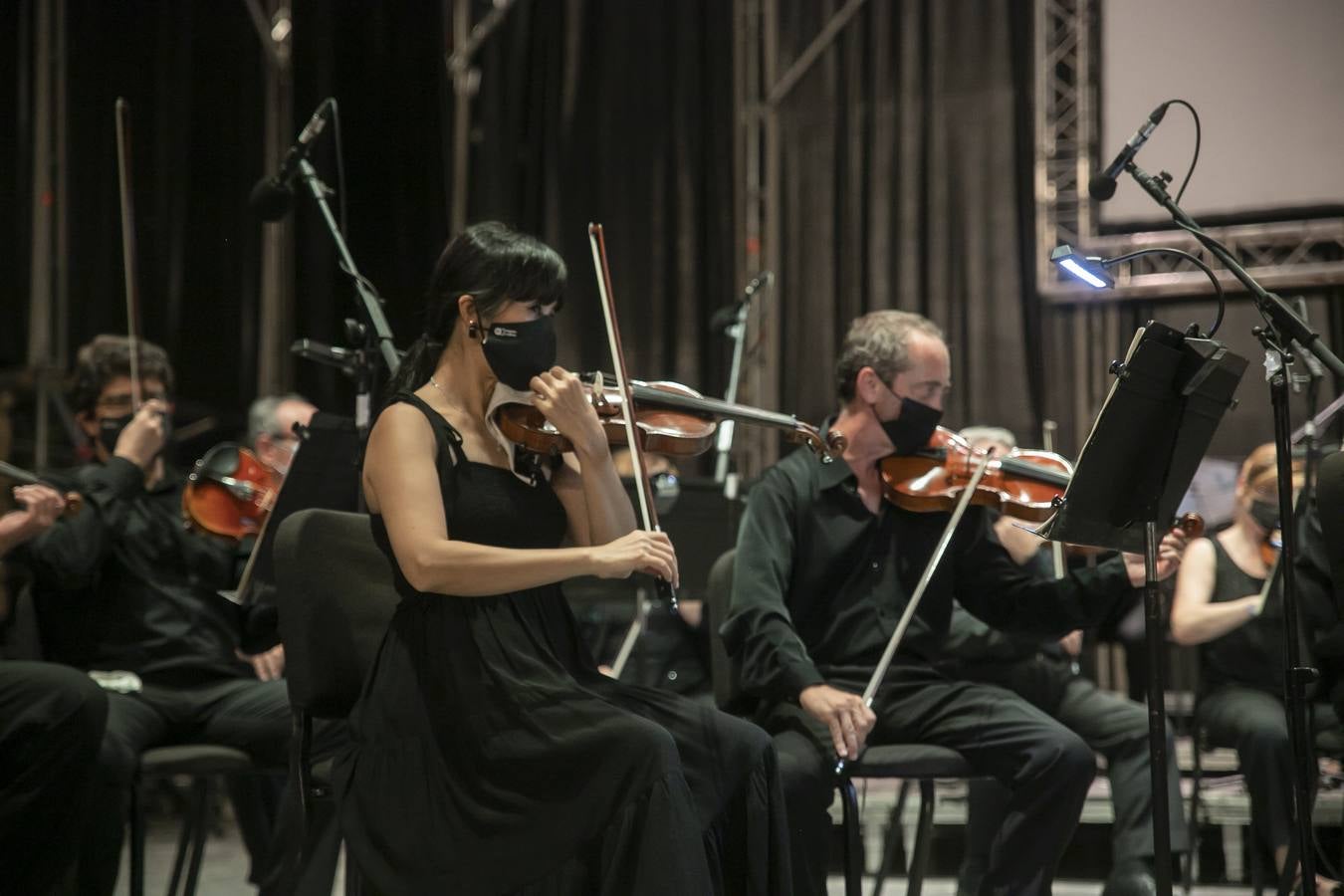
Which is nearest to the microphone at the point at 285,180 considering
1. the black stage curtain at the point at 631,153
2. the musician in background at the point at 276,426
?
the musician in background at the point at 276,426

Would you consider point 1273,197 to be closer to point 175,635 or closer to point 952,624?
point 952,624

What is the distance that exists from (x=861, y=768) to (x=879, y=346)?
900 mm

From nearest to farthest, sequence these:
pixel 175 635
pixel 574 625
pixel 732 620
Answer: pixel 574 625
pixel 732 620
pixel 175 635

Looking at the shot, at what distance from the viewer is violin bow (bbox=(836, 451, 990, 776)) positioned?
2730 mm

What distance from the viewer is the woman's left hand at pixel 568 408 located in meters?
2.35

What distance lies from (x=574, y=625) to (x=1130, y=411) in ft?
3.27

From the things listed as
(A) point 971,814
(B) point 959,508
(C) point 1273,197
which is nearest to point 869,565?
(B) point 959,508

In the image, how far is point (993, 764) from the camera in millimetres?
2826

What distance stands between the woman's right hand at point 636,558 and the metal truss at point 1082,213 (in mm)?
4315

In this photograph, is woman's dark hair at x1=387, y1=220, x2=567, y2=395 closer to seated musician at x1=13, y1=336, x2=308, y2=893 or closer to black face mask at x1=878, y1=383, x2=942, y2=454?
black face mask at x1=878, y1=383, x2=942, y2=454

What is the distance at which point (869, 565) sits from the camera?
10.0ft

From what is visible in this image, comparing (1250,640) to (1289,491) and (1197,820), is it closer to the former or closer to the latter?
(1197,820)

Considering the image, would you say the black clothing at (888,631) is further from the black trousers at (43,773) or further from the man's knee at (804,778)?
the black trousers at (43,773)

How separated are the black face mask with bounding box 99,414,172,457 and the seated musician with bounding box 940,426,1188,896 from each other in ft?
6.37
